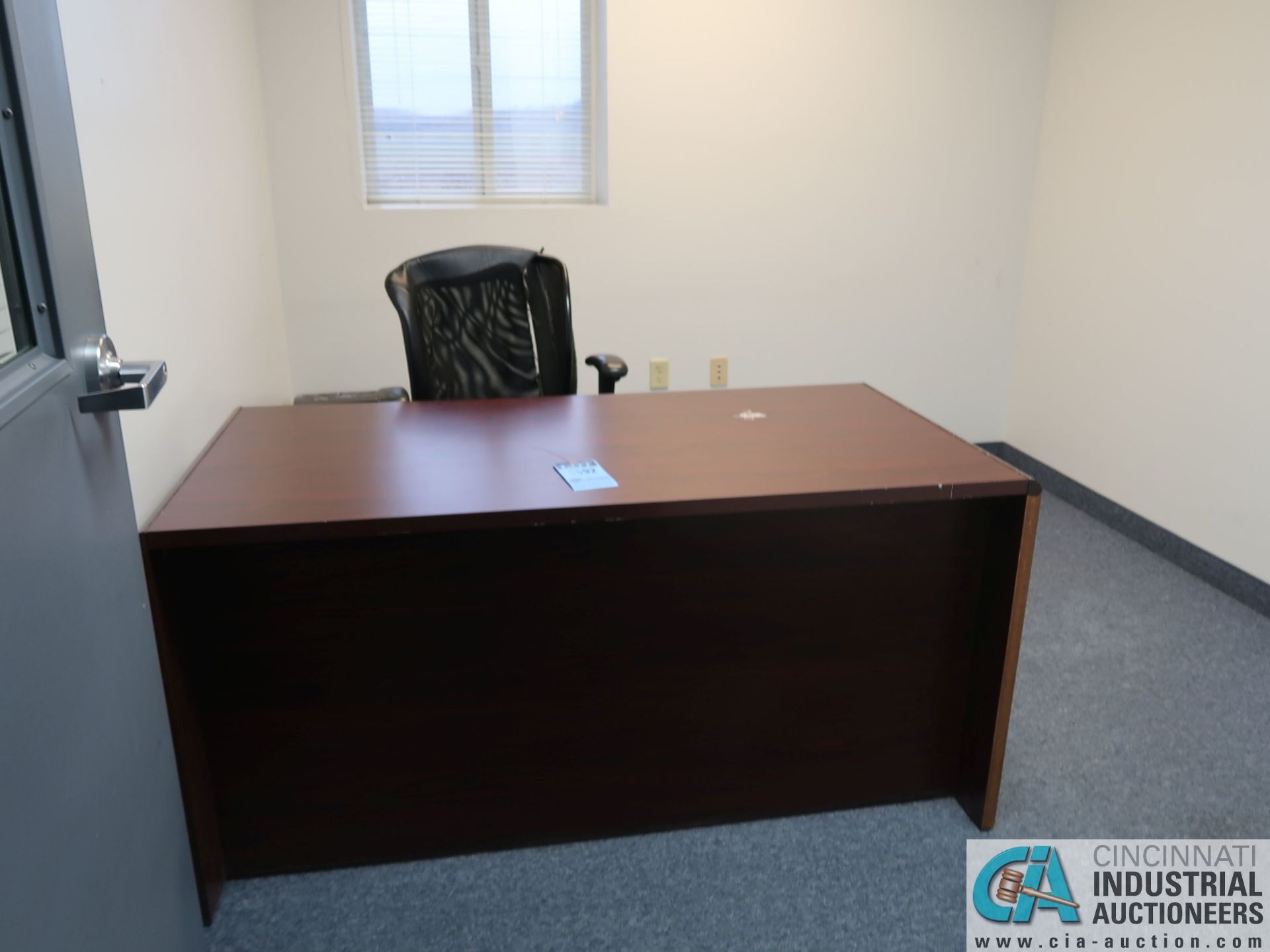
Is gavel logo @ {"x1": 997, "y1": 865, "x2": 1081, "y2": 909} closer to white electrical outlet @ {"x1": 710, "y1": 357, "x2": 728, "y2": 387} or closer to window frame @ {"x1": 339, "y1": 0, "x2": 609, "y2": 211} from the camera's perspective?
white electrical outlet @ {"x1": 710, "y1": 357, "x2": 728, "y2": 387}

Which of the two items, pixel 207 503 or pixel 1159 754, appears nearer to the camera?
pixel 207 503

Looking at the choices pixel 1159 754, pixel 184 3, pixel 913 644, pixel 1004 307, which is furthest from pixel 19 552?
pixel 1004 307

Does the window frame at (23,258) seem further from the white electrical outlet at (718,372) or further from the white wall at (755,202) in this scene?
the white electrical outlet at (718,372)

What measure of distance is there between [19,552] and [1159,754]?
223 centimetres

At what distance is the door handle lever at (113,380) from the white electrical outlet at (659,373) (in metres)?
2.60

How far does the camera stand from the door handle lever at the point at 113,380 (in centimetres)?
103

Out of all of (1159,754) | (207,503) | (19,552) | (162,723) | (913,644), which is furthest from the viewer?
(1159,754)

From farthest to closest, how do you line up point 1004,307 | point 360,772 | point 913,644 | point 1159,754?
point 1004,307
point 1159,754
point 913,644
point 360,772

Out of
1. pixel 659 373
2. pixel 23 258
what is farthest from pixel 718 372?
pixel 23 258

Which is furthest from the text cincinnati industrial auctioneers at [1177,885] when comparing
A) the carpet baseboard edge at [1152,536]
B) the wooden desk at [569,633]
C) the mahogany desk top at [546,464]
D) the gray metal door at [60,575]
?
the gray metal door at [60,575]

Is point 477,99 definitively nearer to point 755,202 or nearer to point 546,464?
point 755,202

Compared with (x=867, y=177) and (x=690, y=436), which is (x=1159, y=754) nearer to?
(x=690, y=436)

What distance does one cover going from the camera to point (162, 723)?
4.22ft

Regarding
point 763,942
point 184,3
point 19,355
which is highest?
point 184,3
